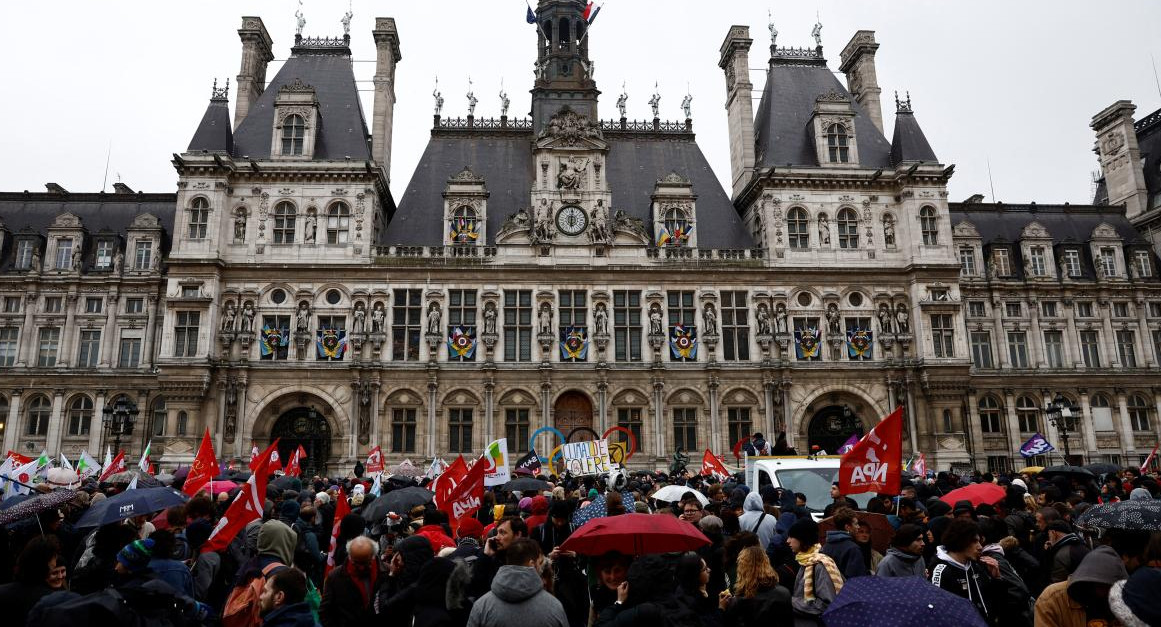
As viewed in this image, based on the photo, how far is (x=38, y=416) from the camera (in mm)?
38562

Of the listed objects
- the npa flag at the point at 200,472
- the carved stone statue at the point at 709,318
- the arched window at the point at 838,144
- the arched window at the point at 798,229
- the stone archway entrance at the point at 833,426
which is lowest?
the npa flag at the point at 200,472

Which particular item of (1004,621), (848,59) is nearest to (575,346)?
(848,59)

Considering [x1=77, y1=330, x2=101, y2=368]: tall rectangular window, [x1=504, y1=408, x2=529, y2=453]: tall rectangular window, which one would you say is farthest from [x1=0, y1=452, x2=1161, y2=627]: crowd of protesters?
[x1=77, y1=330, x2=101, y2=368]: tall rectangular window

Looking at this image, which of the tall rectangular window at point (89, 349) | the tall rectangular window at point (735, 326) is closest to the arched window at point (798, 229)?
the tall rectangular window at point (735, 326)

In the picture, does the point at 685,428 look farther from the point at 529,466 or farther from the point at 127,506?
the point at 127,506

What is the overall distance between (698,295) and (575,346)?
6665 millimetres

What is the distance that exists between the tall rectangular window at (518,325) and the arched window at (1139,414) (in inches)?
1312

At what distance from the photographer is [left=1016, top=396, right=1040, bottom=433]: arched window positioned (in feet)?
137

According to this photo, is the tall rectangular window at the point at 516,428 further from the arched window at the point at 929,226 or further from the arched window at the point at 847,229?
the arched window at the point at 929,226

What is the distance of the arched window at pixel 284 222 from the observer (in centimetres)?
3797

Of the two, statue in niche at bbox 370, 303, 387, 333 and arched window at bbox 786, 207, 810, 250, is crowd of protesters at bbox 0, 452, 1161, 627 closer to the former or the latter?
statue in niche at bbox 370, 303, 387, 333

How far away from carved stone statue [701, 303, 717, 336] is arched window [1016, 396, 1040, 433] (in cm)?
1851

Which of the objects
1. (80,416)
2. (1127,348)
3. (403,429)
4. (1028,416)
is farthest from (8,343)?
(1127,348)

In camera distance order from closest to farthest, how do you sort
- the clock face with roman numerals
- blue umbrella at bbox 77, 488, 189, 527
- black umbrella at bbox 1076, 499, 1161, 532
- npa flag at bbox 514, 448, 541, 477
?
black umbrella at bbox 1076, 499, 1161, 532 → blue umbrella at bbox 77, 488, 189, 527 → npa flag at bbox 514, 448, 541, 477 → the clock face with roman numerals
